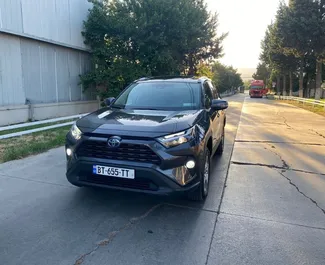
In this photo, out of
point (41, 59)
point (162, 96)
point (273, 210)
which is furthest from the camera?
point (41, 59)

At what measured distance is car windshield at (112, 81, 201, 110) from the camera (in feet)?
14.8

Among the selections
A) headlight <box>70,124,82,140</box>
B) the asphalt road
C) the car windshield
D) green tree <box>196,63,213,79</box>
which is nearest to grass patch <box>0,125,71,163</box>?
the asphalt road

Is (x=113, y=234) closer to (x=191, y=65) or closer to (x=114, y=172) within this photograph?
(x=114, y=172)

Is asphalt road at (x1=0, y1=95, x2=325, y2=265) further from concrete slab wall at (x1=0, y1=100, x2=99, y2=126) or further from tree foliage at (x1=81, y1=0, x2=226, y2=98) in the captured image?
tree foliage at (x1=81, y1=0, x2=226, y2=98)

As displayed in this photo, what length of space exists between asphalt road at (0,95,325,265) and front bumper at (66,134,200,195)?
41 centimetres

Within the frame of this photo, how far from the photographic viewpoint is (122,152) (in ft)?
10.8

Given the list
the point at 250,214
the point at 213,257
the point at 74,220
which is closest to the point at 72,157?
the point at 74,220

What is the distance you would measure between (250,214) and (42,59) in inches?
422

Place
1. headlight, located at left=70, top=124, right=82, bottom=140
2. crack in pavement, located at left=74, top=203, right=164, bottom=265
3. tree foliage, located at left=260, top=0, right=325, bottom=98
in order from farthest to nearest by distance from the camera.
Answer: tree foliage, located at left=260, top=0, right=325, bottom=98
headlight, located at left=70, top=124, right=82, bottom=140
crack in pavement, located at left=74, top=203, right=164, bottom=265

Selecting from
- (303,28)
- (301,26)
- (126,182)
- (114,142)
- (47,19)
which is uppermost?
(301,26)

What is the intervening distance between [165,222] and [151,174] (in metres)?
0.65

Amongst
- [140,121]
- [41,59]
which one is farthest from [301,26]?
[140,121]

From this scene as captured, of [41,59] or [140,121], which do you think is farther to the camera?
[41,59]

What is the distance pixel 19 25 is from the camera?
1011 centimetres
